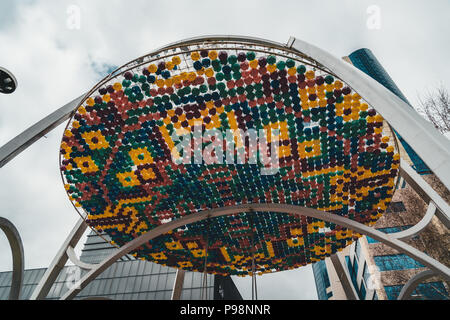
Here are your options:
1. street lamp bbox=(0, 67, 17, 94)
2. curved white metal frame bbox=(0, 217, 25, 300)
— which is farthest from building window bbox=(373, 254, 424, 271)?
street lamp bbox=(0, 67, 17, 94)

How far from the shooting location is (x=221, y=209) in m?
9.12

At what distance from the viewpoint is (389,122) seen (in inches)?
147

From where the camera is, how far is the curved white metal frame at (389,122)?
328 cm

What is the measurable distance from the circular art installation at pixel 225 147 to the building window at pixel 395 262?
1511 cm

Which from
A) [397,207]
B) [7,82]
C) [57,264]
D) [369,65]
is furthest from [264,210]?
[369,65]

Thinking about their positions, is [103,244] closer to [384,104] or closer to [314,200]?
[314,200]

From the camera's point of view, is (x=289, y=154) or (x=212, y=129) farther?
(x=289, y=154)

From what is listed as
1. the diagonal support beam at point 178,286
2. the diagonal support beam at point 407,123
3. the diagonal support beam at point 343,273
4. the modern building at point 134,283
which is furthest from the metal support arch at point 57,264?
the modern building at point 134,283

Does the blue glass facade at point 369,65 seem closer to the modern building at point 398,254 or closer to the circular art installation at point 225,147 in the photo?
the modern building at point 398,254

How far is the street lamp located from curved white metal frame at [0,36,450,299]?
820 mm

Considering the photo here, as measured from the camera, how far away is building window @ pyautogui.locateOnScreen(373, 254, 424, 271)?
2148 centimetres

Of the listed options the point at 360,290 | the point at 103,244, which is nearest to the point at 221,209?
the point at 360,290
